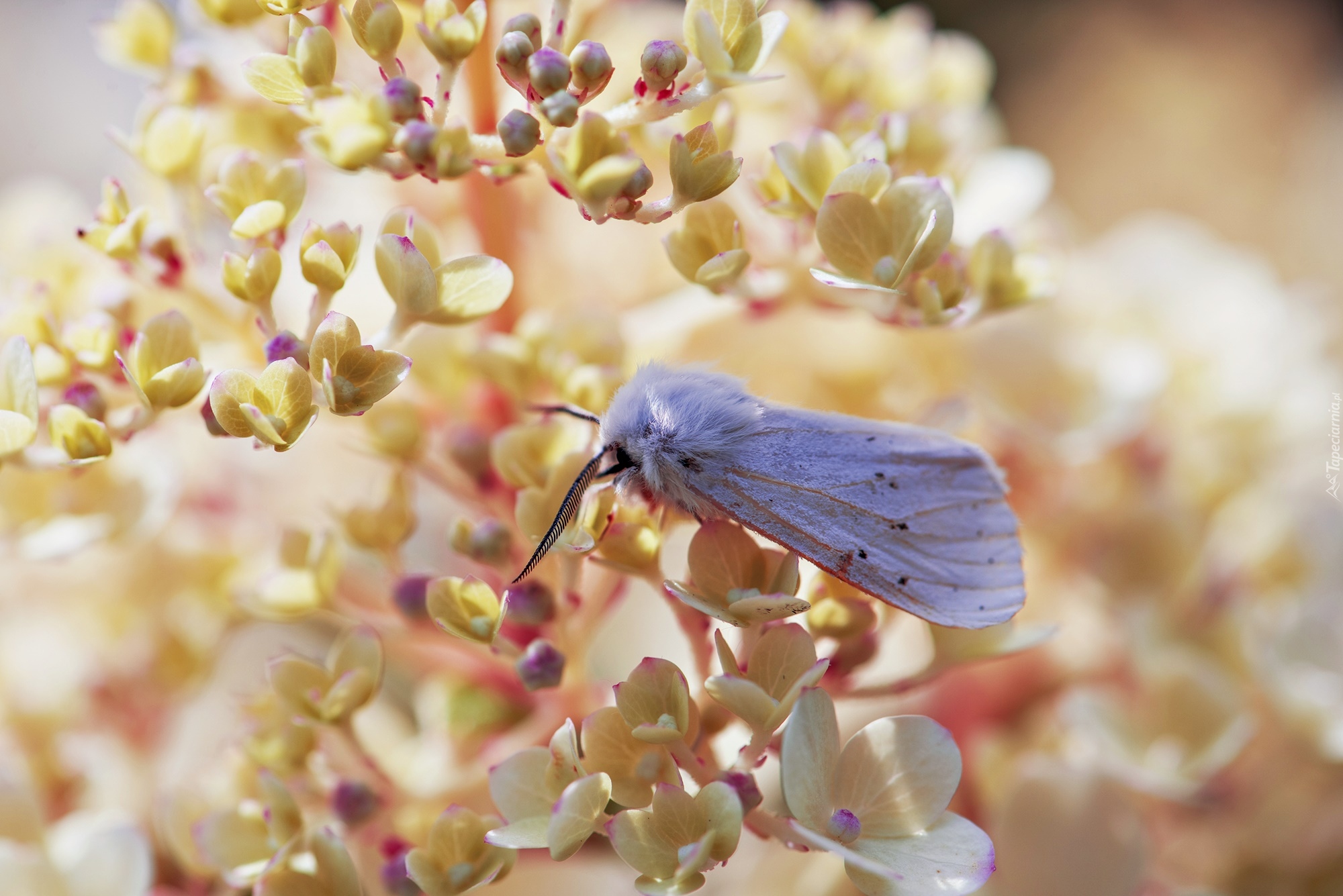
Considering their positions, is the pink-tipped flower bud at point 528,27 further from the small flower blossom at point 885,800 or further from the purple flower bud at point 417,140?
the small flower blossom at point 885,800

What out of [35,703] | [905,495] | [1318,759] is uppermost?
[905,495]

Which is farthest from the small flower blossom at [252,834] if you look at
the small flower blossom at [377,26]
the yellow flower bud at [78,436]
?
the small flower blossom at [377,26]

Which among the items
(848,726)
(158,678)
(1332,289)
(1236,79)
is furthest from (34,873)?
(1236,79)

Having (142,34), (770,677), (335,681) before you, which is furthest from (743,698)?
(142,34)

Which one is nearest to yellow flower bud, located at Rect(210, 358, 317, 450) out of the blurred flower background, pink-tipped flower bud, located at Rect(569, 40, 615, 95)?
the blurred flower background

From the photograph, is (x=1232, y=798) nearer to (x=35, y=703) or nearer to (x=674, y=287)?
(x=674, y=287)

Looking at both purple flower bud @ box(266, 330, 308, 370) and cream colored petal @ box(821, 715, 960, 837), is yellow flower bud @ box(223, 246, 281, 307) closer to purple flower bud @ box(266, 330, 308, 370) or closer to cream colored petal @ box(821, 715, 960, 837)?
purple flower bud @ box(266, 330, 308, 370)

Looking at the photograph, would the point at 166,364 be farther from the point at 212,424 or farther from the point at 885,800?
the point at 885,800
